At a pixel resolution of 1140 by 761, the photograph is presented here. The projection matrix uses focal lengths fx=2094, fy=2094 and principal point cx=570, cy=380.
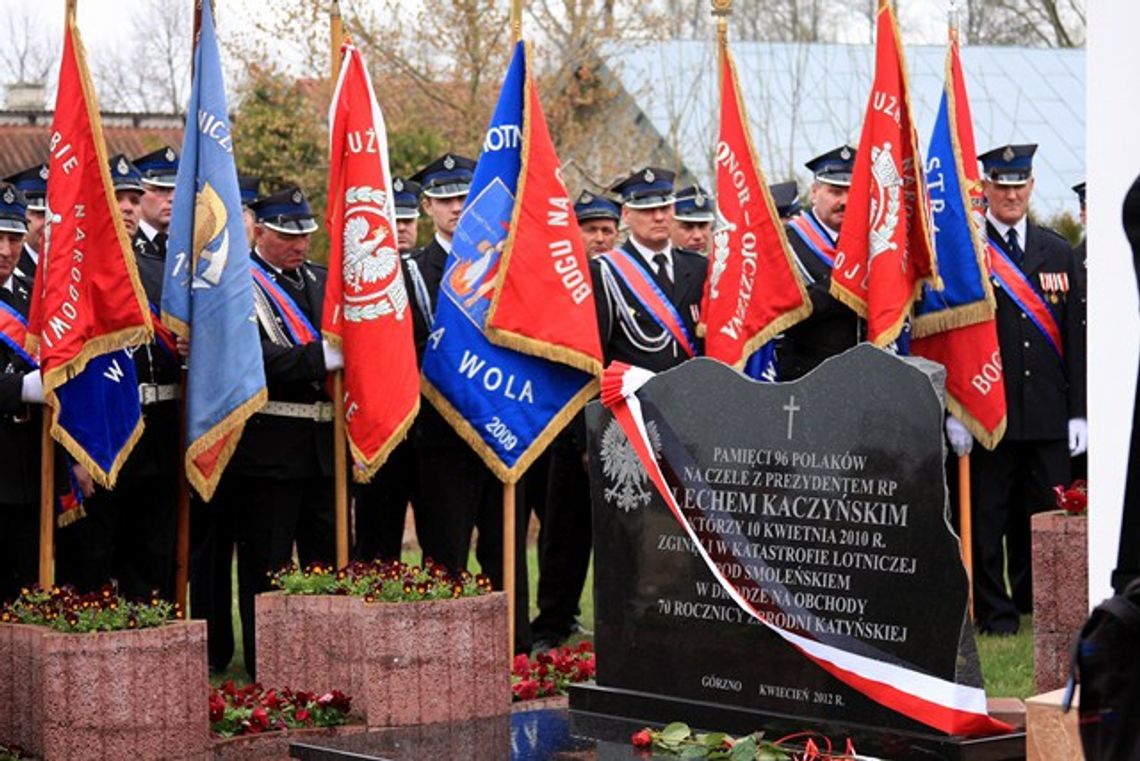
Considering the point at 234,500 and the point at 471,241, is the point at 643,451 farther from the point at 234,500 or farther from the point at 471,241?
the point at 234,500

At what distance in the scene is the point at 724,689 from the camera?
22.2 ft

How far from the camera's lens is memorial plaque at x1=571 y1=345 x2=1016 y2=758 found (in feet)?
20.4

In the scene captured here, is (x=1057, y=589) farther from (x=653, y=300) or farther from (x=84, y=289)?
(x=84, y=289)

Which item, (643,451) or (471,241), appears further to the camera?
(471,241)

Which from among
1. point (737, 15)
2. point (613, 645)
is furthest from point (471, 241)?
point (737, 15)

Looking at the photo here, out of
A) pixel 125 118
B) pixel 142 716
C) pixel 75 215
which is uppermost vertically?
pixel 125 118

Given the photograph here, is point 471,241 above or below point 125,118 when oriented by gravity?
below

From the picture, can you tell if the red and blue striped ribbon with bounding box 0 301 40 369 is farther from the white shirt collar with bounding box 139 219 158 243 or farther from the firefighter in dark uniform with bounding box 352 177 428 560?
the firefighter in dark uniform with bounding box 352 177 428 560

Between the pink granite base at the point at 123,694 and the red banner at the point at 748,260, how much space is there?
291 cm

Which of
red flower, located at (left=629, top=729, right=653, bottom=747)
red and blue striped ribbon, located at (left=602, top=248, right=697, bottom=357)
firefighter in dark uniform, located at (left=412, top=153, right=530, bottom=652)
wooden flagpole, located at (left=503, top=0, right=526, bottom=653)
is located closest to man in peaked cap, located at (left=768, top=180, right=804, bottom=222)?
red and blue striped ribbon, located at (left=602, top=248, right=697, bottom=357)

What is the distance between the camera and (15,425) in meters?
8.68

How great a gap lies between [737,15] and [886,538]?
2460 centimetres

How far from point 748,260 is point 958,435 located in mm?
1416

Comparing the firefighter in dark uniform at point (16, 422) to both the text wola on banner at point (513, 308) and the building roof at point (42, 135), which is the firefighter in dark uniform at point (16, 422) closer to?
the text wola on banner at point (513, 308)
